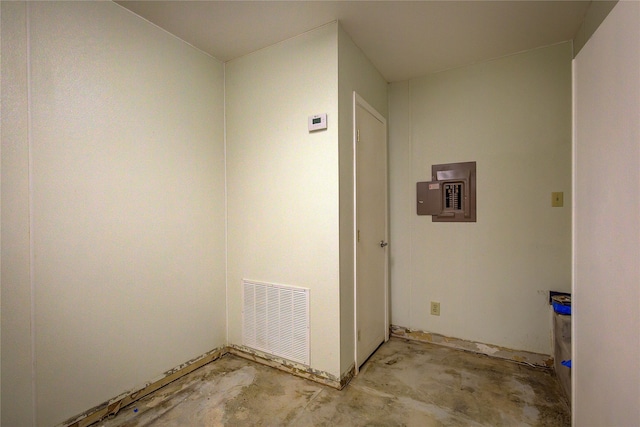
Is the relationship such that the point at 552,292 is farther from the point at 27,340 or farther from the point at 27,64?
the point at 27,64

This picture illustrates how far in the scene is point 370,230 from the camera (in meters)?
2.45

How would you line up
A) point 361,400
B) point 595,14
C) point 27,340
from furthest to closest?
point 361,400
point 595,14
point 27,340

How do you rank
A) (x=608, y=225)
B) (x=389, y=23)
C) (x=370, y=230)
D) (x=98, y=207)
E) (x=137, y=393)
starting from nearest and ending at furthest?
(x=608, y=225)
(x=98, y=207)
(x=137, y=393)
(x=389, y=23)
(x=370, y=230)

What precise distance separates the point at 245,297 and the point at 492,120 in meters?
2.59

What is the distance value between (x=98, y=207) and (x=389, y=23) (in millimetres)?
2223

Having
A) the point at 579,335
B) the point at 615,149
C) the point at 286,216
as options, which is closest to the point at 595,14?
the point at 615,149

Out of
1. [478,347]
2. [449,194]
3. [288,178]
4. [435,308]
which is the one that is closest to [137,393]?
[288,178]

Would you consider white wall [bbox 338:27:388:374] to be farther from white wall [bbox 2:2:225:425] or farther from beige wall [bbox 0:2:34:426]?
beige wall [bbox 0:2:34:426]

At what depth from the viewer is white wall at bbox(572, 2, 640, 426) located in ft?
3.05

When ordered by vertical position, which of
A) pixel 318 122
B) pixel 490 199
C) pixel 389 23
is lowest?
pixel 490 199

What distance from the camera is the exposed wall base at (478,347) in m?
2.28

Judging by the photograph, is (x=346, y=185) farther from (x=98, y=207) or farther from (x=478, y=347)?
(x=478, y=347)

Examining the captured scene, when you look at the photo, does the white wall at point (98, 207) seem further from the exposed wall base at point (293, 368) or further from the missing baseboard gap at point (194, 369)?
the exposed wall base at point (293, 368)

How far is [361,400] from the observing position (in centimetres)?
186
